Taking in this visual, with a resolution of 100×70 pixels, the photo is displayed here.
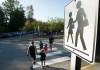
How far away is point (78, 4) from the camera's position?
9.87ft

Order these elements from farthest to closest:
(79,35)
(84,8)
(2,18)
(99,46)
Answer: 1. (2,18)
2. (79,35)
3. (84,8)
4. (99,46)

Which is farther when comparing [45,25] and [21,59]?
[45,25]

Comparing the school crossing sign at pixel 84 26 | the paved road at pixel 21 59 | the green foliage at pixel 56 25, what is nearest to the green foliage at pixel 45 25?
the green foliage at pixel 56 25

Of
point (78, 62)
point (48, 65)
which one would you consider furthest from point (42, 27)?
point (78, 62)

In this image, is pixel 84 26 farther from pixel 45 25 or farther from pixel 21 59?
pixel 45 25

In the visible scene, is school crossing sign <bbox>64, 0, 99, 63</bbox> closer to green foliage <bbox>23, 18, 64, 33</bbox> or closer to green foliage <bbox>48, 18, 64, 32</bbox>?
green foliage <bbox>23, 18, 64, 33</bbox>

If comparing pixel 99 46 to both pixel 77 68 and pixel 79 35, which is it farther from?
pixel 77 68

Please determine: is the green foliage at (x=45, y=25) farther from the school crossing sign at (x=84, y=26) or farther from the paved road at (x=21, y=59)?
the school crossing sign at (x=84, y=26)

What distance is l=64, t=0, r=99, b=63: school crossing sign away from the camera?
2291mm

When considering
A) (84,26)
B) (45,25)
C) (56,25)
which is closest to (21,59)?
(84,26)

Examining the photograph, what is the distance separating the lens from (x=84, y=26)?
2.59 meters

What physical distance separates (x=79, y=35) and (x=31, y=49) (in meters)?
10.7

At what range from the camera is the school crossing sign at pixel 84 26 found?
7.52ft

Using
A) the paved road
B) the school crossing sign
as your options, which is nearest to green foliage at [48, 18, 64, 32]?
the paved road
